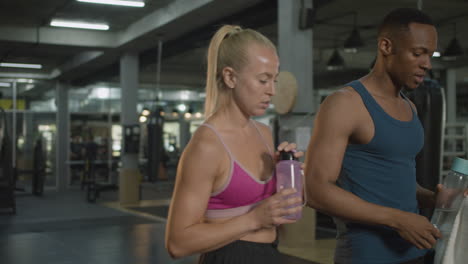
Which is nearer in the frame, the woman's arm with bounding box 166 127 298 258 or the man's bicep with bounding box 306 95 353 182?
the woman's arm with bounding box 166 127 298 258

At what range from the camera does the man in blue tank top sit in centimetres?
158

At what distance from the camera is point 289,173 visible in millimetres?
1297

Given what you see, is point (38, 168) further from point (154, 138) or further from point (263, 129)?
point (263, 129)

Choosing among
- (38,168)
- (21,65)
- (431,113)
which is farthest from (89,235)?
(21,65)

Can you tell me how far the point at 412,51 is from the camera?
1594 millimetres

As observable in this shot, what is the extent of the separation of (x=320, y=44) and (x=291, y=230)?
23.3 feet

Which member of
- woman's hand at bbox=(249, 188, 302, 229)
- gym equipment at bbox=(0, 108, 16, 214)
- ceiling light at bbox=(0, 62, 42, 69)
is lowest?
gym equipment at bbox=(0, 108, 16, 214)

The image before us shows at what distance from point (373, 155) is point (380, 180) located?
0.24ft

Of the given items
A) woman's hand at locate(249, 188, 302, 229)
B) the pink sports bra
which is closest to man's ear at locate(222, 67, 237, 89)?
the pink sports bra

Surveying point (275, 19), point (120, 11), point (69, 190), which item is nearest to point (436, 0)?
point (275, 19)

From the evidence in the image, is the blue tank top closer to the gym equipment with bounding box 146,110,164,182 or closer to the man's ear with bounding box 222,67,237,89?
the man's ear with bounding box 222,67,237,89

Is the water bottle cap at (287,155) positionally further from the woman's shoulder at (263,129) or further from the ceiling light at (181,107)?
the ceiling light at (181,107)

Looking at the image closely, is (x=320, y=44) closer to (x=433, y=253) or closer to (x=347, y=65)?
(x=347, y=65)

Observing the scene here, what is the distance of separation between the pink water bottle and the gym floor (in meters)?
4.02
